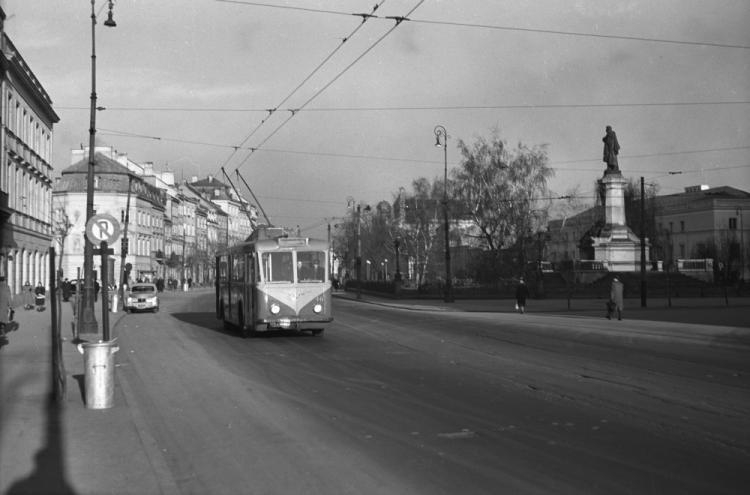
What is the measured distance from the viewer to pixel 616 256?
65.2 m

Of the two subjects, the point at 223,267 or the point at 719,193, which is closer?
the point at 223,267

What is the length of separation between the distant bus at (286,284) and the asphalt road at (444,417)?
203cm

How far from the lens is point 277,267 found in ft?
81.3

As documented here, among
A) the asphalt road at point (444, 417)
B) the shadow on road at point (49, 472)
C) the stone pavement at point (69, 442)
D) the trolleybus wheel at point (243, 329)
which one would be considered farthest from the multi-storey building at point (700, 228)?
the shadow on road at point (49, 472)

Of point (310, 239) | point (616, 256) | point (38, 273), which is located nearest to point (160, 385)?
point (310, 239)

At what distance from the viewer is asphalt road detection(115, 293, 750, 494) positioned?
7723 millimetres

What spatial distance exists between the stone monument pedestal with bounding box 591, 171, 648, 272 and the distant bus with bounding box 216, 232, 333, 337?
1705 inches

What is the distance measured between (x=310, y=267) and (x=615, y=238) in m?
44.2

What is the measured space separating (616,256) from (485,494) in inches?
2385

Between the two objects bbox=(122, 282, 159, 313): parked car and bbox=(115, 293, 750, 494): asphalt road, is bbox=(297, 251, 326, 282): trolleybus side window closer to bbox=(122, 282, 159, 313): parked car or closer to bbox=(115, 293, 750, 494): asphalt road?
bbox=(115, 293, 750, 494): asphalt road

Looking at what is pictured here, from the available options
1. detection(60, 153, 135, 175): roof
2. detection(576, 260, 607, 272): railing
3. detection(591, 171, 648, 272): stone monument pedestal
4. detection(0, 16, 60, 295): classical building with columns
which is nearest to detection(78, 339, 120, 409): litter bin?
detection(0, 16, 60, 295): classical building with columns

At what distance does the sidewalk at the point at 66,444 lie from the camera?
25.2ft

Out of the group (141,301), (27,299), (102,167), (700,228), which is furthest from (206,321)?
(700,228)

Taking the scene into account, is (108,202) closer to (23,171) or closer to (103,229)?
(23,171)
